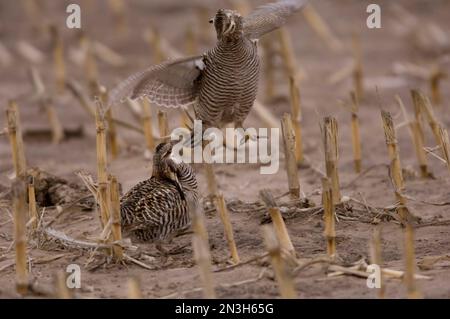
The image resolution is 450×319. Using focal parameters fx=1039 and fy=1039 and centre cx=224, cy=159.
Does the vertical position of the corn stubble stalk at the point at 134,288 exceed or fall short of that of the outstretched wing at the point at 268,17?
it falls short

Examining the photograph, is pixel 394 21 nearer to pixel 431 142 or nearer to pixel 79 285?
pixel 431 142

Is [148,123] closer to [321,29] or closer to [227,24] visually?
[227,24]

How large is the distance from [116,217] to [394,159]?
1.98 meters

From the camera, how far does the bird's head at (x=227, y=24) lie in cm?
750

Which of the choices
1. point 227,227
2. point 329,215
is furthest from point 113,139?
point 329,215

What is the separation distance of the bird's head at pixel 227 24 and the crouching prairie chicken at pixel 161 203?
95cm

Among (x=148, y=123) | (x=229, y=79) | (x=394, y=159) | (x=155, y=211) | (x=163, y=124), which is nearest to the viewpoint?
(x=155, y=211)

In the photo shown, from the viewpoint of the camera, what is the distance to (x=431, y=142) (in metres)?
10.4

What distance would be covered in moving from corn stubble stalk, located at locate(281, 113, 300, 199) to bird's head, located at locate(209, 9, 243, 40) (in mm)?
727

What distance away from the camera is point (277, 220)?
636cm

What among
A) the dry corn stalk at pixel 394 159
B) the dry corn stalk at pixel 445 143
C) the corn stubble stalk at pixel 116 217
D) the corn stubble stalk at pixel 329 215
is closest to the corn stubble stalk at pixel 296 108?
the dry corn stalk at pixel 445 143

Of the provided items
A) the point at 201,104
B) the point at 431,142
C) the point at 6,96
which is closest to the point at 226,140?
the point at 201,104

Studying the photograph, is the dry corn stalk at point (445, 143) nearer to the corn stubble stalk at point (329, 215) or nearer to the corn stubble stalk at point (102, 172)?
the corn stubble stalk at point (329, 215)

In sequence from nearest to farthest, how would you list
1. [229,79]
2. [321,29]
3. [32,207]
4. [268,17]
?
[32,207]
[229,79]
[268,17]
[321,29]
